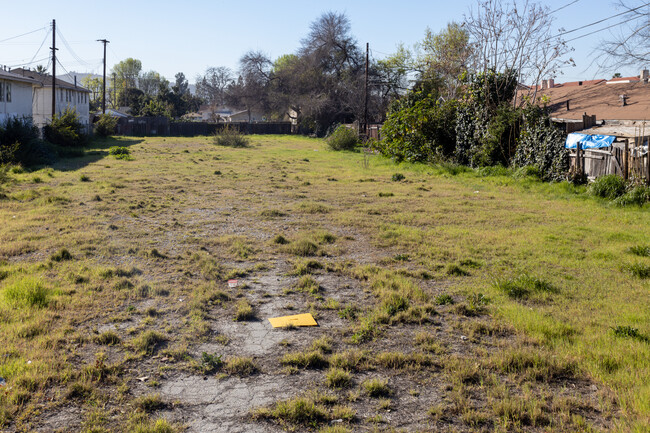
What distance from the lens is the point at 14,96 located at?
101 feet

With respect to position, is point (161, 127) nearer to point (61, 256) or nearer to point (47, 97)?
point (47, 97)

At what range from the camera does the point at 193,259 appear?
27.0ft

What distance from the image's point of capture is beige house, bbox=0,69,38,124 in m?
29.0

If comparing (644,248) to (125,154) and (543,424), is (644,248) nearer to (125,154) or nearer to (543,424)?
(543,424)

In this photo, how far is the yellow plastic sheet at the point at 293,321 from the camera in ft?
18.8

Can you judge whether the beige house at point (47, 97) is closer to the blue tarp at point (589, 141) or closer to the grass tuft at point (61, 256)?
the blue tarp at point (589, 141)

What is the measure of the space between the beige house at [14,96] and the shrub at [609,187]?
26584 millimetres

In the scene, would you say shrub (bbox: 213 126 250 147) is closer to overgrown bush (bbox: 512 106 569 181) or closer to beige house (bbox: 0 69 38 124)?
beige house (bbox: 0 69 38 124)

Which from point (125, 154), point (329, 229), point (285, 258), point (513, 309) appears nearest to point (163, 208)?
point (329, 229)

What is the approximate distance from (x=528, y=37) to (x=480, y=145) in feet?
20.1

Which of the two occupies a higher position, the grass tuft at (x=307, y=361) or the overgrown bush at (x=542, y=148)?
the overgrown bush at (x=542, y=148)

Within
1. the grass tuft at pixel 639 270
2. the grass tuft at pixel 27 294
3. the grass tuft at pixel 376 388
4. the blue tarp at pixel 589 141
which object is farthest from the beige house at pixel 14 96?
the grass tuft at pixel 376 388

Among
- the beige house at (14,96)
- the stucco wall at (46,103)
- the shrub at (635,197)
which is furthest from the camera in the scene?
the stucco wall at (46,103)

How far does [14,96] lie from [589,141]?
29372mm
